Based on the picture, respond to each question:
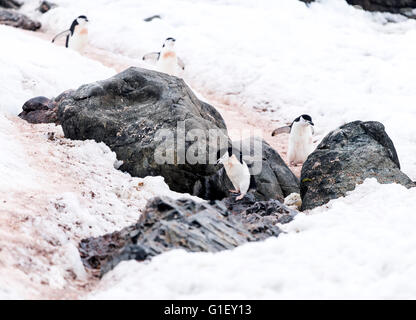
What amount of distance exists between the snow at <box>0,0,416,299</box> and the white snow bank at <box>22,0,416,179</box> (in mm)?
44

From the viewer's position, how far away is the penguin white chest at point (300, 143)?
10.0 meters

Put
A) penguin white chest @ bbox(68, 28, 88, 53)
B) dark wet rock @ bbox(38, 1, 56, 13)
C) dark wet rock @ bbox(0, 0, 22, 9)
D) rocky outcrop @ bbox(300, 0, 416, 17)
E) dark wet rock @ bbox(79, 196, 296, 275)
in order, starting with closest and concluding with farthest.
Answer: dark wet rock @ bbox(79, 196, 296, 275) → penguin white chest @ bbox(68, 28, 88, 53) → dark wet rock @ bbox(38, 1, 56, 13) → dark wet rock @ bbox(0, 0, 22, 9) → rocky outcrop @ bbox(300, 0, 416, 17)

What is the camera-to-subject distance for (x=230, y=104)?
12984 mm

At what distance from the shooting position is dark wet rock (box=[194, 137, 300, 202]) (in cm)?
766

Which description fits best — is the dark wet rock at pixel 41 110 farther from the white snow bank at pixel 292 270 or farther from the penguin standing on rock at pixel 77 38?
the penguin standing on rock at pixel 77 38

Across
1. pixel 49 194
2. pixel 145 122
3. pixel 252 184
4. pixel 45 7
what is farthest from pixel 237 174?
pixel 45 7

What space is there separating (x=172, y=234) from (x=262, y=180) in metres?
3.87

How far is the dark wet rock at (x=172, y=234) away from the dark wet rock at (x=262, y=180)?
204 centimetres

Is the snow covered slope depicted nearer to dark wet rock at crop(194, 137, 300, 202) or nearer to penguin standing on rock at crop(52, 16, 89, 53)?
dark wet rock at crop(194, 137, 300, 202)

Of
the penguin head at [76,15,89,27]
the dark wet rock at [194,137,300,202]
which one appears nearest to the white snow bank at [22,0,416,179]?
the penguin head at [76,15,89,27]

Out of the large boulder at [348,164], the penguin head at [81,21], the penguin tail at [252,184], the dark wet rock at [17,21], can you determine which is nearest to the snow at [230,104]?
the dark wet rock at [17,21]
